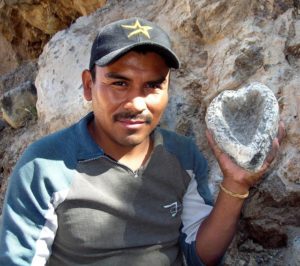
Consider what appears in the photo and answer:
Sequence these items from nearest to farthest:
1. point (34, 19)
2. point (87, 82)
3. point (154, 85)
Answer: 1. point (154, 85)
2. point (87, 82)
3. point (34, 19)

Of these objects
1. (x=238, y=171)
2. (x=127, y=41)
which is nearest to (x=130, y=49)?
(x=127, y=41)

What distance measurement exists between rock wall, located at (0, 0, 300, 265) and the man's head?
0.62m

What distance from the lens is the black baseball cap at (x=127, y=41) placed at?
1887 millimetres

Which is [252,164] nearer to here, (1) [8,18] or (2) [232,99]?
(2) [232,99]

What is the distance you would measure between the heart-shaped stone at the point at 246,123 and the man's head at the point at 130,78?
0.24 metres

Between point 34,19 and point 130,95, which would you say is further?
point 34,19

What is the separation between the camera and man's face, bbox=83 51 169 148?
1.92m

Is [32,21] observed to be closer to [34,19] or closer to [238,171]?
[34,19]

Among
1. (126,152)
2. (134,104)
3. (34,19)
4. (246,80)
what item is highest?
(134,104)

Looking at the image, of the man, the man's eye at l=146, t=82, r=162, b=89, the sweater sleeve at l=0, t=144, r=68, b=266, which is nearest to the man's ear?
the man

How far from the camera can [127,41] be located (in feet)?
6.27

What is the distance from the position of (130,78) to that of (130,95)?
0.06 metres

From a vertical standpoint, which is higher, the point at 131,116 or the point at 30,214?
the point at 131,116

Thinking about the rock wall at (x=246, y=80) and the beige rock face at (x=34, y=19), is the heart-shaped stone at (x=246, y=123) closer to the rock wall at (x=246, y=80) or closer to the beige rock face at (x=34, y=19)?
the rock wall at (x=246, y=80)
